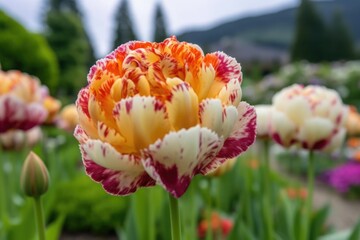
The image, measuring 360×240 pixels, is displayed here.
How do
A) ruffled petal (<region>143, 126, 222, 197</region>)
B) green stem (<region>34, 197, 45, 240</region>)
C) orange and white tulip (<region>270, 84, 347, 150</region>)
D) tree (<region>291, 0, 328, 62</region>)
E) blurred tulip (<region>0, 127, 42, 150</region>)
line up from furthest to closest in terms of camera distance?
tree (<region>291, 0, 328, 62</region>) → blurred tulip (<region>0, 127, 42, 150</region>) → orange and white tulip (<region>270, 84, 347, 150</region>) → green stem (<region>34, 197, 45, 240</region>) → ruffled petal (<region>143, 126, 222, 197</region>)

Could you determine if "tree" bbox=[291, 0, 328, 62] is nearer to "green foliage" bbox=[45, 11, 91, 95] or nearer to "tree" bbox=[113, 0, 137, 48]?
"green foliage" bbox=[45, 11, 91, 95]

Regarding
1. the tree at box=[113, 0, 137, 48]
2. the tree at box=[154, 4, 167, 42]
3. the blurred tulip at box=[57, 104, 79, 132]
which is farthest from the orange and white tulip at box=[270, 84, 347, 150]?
the tree at box=[154, 4, 167, 42]

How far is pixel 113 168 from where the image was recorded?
0.43 m

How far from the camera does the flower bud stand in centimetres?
68

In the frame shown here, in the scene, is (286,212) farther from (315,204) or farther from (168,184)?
(315,204)

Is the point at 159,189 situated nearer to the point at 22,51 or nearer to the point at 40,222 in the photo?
the point at 40,222

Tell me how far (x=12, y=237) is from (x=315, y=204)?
2660 mm

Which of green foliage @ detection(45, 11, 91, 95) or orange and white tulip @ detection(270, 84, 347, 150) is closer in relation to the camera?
orange and white tulip @ detection(270, 84, 347, 150)

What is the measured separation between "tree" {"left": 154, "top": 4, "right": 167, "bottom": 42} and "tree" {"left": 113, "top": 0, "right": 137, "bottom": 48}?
5.03 ft

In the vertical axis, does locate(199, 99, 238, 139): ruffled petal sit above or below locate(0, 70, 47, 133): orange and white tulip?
above

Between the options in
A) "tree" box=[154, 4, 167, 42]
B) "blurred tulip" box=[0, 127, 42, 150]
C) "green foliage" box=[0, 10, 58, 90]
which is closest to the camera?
"blurred tulip" box=[0, 127, 42, 150]

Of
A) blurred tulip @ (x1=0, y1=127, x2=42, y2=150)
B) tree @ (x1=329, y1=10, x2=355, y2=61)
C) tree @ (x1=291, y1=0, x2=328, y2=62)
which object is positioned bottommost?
tree @ (x1=329, y1=10, x2=355, y2=61)

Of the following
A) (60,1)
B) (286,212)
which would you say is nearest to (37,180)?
(286,212)

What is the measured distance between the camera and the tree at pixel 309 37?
2059 centimetres
